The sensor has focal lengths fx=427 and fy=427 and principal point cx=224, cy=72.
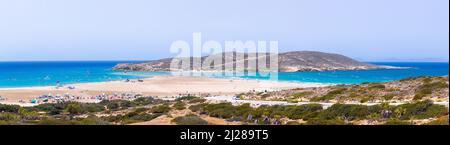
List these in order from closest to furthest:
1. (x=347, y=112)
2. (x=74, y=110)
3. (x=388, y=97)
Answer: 1. (x=347, y=112)
2. (x=388, y=97)
3. (x=74, y=110)

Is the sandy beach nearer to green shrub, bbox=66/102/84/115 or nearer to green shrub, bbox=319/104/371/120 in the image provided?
green shrub, bbox=66/102/84/115

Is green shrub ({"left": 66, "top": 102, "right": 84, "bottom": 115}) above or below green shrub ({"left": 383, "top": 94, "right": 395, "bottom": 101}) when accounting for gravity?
below

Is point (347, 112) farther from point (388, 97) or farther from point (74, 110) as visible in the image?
point (74, 110)

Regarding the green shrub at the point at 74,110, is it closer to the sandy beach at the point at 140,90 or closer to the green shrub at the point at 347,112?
the green shrub at the point at 347,112

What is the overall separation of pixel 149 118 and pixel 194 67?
130 metres

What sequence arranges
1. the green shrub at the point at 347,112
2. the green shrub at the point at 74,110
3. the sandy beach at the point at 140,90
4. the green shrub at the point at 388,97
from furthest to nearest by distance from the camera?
the sandy beach at the point at 140,90
the green shrub at the point at 74,110
the green shrub at the point at 388,97
the green shrub at the point at 347,112

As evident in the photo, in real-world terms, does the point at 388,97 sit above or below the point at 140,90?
above

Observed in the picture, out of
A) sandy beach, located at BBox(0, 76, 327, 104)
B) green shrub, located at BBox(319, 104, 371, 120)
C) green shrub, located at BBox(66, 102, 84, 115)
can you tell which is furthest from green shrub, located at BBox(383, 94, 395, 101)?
sandy beach, located at BBox(0, 76, 327, 104)

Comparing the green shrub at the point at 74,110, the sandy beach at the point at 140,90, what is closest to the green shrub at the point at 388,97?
the green shrub at the point at 74,110

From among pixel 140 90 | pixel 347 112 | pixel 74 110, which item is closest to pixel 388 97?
pixel 347 112

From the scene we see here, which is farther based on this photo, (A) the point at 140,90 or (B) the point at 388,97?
(A) the point at 140,90
